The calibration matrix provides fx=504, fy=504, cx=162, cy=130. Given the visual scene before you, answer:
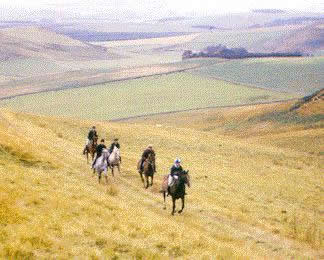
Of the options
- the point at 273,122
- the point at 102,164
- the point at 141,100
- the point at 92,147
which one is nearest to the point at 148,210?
the point at 102,164

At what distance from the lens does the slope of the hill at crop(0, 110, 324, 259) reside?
17.5 m

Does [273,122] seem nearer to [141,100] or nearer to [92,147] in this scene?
[141,100]

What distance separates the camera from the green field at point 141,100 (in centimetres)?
16250

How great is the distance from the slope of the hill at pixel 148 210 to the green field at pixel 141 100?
11175 cm

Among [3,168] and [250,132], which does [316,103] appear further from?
[3,168]

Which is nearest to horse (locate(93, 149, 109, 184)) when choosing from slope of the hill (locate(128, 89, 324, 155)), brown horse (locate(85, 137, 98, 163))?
brown horse (locate(85, 137, 98, 163))

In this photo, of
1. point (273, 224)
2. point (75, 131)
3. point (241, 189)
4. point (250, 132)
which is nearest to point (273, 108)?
point (250, 132)

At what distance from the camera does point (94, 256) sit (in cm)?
1625

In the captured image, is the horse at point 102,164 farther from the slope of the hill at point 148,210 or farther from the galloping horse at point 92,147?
the galloping horse at point 92,147

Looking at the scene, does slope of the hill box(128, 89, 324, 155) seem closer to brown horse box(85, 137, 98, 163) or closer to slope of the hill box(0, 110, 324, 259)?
slope of the hill box(0, 110, 324, 259)

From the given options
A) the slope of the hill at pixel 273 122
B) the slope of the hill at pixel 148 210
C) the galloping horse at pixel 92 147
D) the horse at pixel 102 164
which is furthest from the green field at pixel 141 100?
the horse at pixel 102 164

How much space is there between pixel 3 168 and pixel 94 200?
6.38m

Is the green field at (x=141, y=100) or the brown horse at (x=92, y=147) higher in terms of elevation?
the brown horse at (x=92, y=147)

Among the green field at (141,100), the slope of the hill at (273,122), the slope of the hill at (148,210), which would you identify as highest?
the slope of the hill at (148,210)
